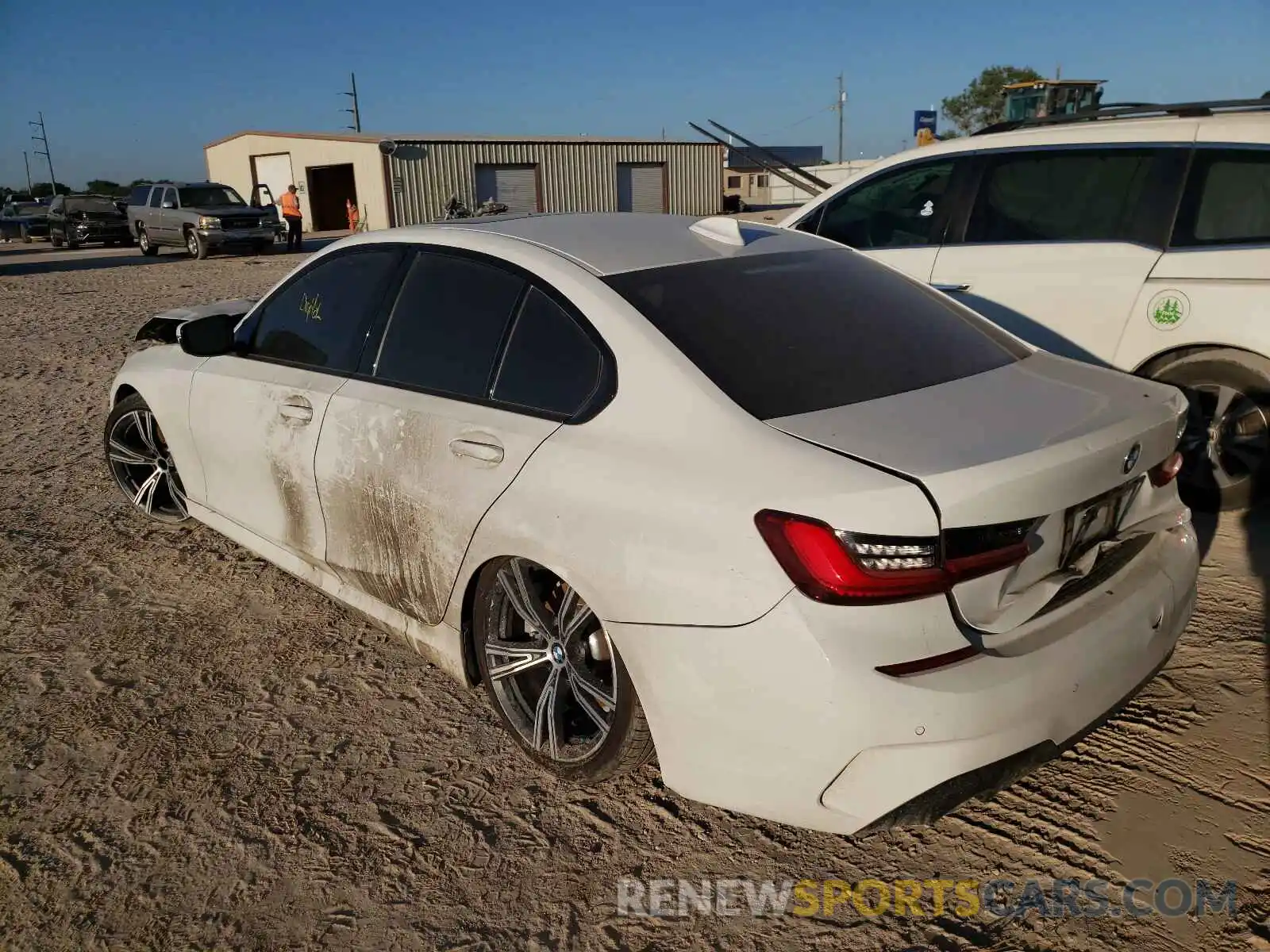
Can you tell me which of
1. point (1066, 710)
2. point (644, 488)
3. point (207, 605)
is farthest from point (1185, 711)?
point (207, 605)

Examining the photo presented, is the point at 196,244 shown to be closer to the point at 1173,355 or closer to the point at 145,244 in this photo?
the point at 145,244

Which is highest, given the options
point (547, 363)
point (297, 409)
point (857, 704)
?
point (547, 363)

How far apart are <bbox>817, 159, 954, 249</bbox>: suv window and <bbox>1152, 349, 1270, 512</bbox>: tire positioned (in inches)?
61.6

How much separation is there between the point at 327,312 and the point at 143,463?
189 cm

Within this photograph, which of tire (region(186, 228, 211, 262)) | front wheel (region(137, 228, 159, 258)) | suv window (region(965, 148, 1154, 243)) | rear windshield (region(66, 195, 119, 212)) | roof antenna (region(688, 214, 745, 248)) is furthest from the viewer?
rear windshield (region(66, 195, 119, 212))

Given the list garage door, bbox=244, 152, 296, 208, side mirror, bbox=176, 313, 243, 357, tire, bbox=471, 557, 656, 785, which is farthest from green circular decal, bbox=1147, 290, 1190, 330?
garage door, bbox=244, 152, 296, 208

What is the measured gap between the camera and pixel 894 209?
5.87m

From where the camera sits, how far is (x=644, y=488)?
2.36m

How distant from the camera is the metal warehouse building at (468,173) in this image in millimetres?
33656

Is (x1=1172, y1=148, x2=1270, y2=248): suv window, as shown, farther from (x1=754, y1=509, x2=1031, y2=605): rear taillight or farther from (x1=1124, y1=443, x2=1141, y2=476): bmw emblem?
(x1=754, y1=509, x2=1031, y2=605): rear taillight

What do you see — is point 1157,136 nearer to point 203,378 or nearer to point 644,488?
point 644,488

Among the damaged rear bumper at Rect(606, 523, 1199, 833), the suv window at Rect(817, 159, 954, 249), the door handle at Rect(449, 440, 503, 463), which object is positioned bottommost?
the damaged rear bumper at Rect(606, 523, 1199, 833)

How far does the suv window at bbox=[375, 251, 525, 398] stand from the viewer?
119 inches

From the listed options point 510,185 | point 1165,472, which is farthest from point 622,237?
point 510,185
